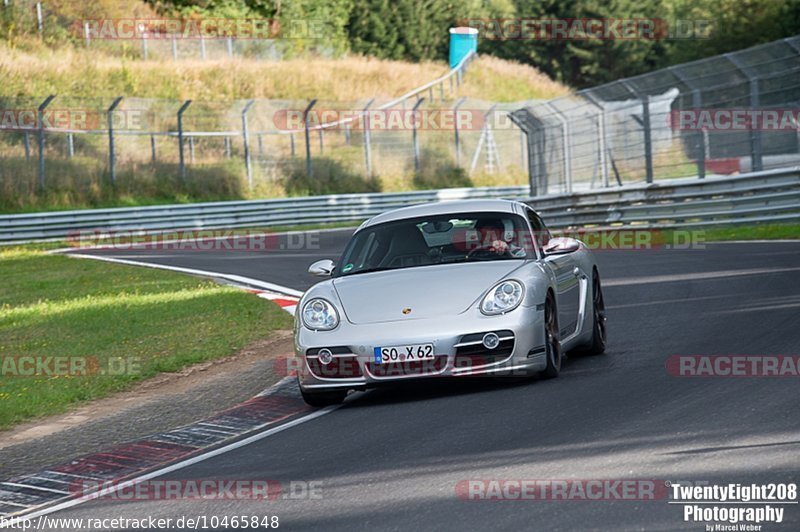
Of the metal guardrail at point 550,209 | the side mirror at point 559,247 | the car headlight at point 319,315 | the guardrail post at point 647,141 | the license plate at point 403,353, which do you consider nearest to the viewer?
the license plate at point 403,353

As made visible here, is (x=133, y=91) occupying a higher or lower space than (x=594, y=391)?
higher

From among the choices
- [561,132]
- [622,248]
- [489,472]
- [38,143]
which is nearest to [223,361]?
[489,472]

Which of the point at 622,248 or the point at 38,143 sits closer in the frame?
the point at 622,248

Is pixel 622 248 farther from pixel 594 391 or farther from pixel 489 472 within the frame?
pixel 489 472

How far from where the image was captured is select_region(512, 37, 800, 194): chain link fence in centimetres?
2197

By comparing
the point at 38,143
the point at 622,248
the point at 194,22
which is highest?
the point at 194,22

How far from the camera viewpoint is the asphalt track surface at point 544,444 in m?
5.58

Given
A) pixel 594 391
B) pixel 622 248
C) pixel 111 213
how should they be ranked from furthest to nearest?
pixel 111 213 → pixel 622 248 → pixel 594 391

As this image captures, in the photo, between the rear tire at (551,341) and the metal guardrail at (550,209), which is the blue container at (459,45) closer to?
the metal guardrail at (550,209)

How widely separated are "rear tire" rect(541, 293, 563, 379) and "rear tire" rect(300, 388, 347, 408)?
138 centimetres

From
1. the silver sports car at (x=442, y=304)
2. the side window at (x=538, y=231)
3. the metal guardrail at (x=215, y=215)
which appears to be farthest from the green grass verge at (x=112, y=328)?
the metal guardrail at (x=215, y=215)

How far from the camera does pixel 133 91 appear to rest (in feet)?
157

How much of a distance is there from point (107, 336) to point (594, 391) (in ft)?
22.2

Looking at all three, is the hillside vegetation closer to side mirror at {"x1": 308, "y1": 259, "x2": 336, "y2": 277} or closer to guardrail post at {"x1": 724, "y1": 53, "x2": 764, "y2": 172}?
guardrail post at {"x1": 724, "y1": 53, "x2": 764, "y2": 172}
